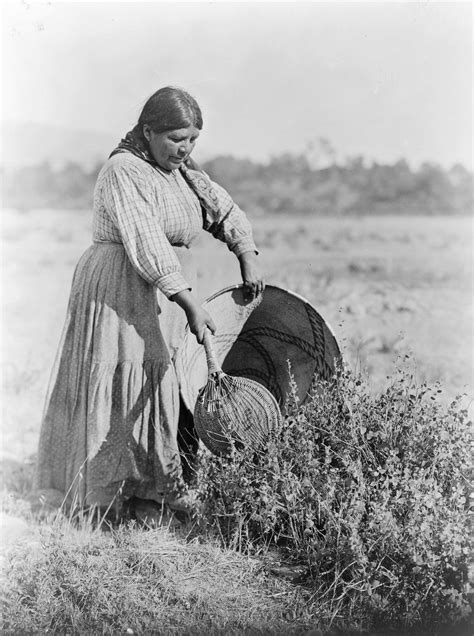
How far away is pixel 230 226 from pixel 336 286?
6176 mm

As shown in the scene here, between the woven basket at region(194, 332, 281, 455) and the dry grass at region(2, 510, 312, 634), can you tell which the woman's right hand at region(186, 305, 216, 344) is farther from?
the dry grass at region(2, 510, 312, 634)

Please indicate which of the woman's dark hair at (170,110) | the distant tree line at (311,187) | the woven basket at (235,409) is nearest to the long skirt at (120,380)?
the woven basket at (235,409)

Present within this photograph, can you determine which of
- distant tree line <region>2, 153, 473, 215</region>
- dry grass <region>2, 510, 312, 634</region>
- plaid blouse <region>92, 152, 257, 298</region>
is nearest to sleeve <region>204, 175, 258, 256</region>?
A: plaid blouse <region>92, 152, 257, 298</region>

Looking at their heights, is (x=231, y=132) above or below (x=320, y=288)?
above

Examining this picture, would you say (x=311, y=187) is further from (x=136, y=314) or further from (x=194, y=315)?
(x=194, y=315)

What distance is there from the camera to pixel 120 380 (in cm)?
318

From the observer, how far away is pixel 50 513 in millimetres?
3531

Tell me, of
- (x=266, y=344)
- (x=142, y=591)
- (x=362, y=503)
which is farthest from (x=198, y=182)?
(x=142, y=591)

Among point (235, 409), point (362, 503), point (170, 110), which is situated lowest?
point (362, 503)

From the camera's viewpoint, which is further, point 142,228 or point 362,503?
point 142,228

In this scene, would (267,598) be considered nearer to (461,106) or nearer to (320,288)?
(461,106)

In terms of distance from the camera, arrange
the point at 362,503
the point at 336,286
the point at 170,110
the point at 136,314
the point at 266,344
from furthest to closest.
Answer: the point at 336,286 → the point at 266,344 → the point at 136,314 → the point at 170,110 → the point at 362,503

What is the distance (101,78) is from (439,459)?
20124 millimetres

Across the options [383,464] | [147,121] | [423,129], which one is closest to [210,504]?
[383,464]
